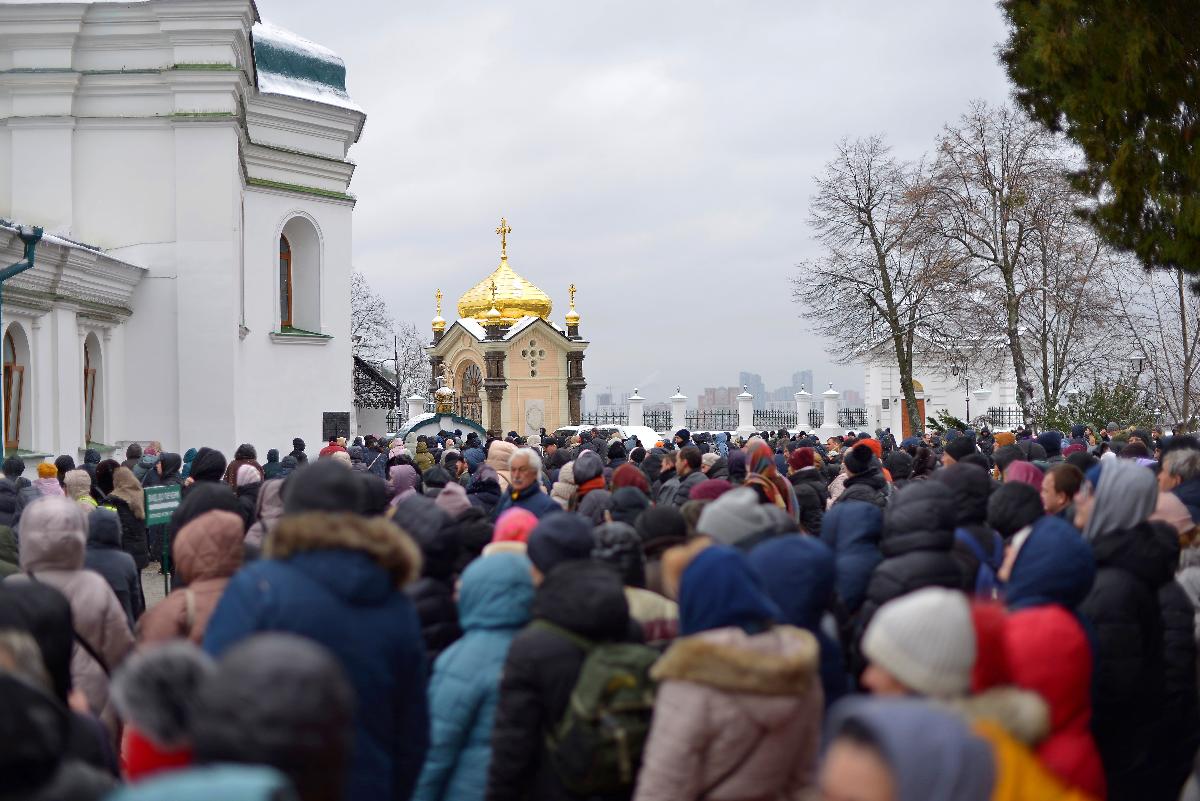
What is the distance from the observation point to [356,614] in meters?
3.86

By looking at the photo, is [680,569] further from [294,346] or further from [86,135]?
[294,346]

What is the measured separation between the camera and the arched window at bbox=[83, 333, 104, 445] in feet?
65.4

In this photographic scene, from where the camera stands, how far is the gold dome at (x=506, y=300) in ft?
182

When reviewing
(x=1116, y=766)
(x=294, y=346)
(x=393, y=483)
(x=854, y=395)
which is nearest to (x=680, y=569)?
(x=1116, y=766)

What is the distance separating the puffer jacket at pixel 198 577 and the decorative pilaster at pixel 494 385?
43.6 metres

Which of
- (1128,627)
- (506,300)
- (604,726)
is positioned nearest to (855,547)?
(1128,627)

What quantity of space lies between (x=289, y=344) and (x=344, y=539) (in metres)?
21.8

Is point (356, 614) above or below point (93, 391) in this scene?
below

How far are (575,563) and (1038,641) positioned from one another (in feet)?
5.11

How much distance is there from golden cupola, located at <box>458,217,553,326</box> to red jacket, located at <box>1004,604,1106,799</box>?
50.7 m

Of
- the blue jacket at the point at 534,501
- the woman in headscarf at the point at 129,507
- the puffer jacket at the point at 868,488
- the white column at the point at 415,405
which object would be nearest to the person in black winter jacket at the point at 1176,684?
the puffer jacket at the point at 868,488

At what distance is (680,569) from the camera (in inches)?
191

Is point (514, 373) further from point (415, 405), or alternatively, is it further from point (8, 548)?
point (8, 548)

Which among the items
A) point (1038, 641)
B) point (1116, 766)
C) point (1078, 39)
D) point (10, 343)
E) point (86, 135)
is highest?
point (86, 135)
